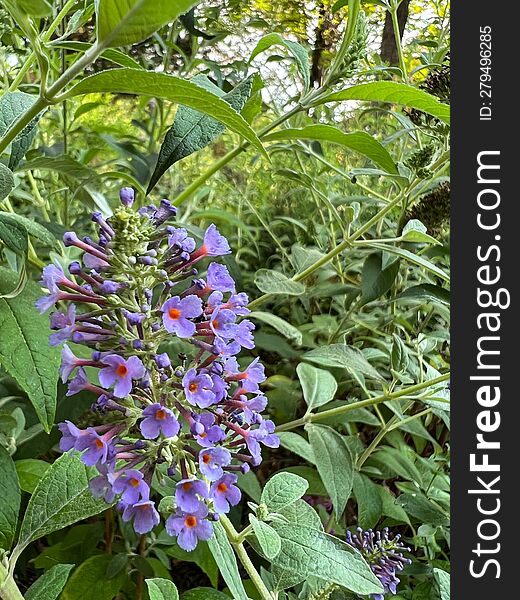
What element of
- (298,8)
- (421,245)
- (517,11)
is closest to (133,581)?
(421,245)

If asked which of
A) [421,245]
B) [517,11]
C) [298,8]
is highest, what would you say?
[298,8]

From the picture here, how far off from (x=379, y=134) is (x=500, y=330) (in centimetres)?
92

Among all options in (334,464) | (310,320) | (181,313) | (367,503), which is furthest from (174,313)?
(310,320)

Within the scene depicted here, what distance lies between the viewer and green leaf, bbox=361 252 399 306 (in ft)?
2.78

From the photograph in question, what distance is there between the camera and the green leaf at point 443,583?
2.05ft

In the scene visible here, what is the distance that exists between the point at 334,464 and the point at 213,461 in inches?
11.1

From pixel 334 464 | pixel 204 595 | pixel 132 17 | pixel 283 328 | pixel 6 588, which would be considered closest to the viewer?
pixel 132 17

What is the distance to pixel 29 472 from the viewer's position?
621 millimetres

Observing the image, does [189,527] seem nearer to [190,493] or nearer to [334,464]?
[190,493]

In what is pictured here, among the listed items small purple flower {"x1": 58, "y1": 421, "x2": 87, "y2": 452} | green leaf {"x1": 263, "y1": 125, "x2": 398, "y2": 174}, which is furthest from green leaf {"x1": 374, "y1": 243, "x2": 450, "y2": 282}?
small purple flower {"x1": 58, "y1": 421, "x2": 87, "y2": 452}

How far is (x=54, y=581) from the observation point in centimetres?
48

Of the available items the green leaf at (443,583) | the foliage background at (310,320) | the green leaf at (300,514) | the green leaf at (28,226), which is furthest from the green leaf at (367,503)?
the green leaf at (28,226)

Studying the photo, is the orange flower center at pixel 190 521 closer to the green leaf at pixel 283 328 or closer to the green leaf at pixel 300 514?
the green leaf at pixel 300 514

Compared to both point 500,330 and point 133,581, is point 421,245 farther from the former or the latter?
point 133,581
